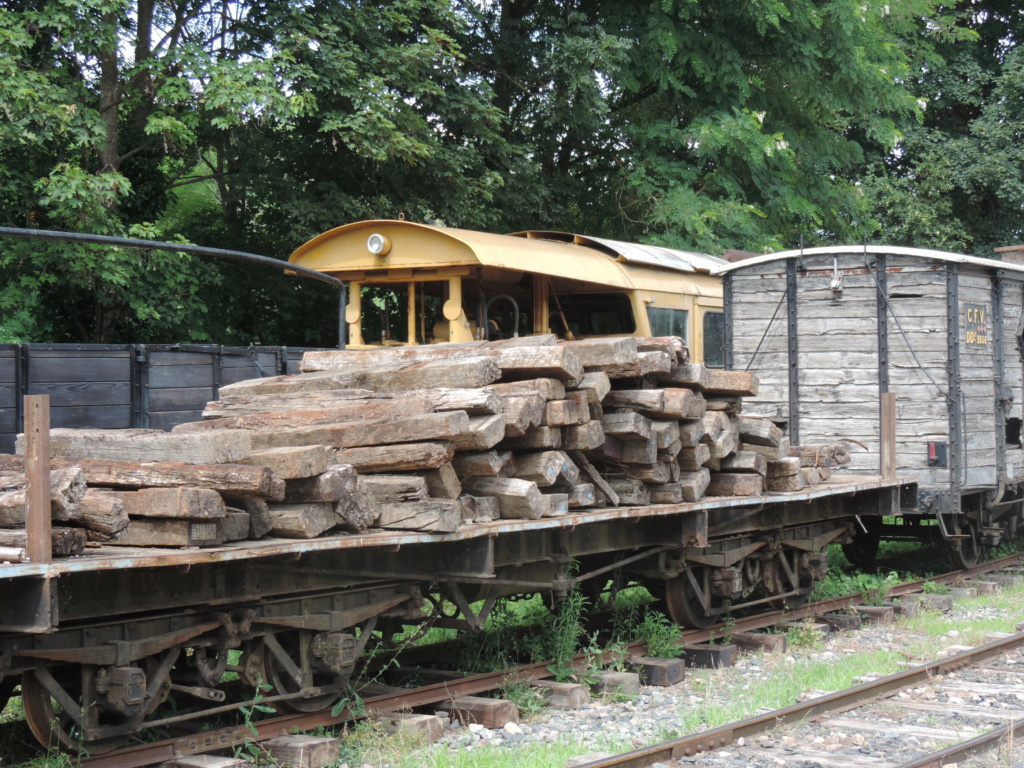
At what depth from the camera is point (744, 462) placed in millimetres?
8594

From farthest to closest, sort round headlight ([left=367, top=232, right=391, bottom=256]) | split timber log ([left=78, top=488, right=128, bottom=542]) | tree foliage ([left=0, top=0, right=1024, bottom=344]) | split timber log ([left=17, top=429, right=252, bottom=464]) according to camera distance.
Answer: tree foliage ([left=0, top=0, right=1024, bottom=344]) → round headlight ([left=367, top=232, right=391, bottom=256]) → split timber log ([left=17, top=429, right=252, bottom=464]) → split timber log ([left=78, top=488, right=128, bottom=542])

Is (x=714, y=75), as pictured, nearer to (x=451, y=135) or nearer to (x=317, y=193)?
(x=451, y=135)

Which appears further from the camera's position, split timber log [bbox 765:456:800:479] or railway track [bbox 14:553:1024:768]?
split timber log [bbox 765:456:800:479]

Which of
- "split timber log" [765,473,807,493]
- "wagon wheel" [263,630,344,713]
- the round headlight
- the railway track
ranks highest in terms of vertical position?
the round headlight

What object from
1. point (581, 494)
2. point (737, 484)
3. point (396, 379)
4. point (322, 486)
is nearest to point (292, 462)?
point (322, 486)

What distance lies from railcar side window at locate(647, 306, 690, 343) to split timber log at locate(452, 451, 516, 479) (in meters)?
6.52

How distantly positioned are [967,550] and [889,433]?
9.72 feet

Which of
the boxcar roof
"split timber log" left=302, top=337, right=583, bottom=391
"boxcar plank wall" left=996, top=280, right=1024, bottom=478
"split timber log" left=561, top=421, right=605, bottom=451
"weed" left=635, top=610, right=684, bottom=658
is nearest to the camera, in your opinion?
"split timber log" left=302, top=337, right=583, bottom=391

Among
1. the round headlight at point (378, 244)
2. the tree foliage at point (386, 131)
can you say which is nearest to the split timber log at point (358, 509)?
the round headlight at point (378, 244)

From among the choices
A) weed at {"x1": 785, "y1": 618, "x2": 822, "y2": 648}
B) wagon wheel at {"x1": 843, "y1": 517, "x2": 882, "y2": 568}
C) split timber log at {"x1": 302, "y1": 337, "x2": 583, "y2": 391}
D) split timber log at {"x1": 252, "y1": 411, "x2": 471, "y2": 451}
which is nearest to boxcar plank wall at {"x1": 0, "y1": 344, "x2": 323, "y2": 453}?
split timber log at {"x1": 302, "y1": 337, "x2": 583, "y2": 391}

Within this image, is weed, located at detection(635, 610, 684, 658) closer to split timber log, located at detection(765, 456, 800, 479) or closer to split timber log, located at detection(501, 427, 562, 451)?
split timber log, located at detection(765, 456, 800, 479)

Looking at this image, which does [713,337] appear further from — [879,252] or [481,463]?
[481,463]

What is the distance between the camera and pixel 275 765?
18.2ft

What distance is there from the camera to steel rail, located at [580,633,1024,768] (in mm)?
5711
